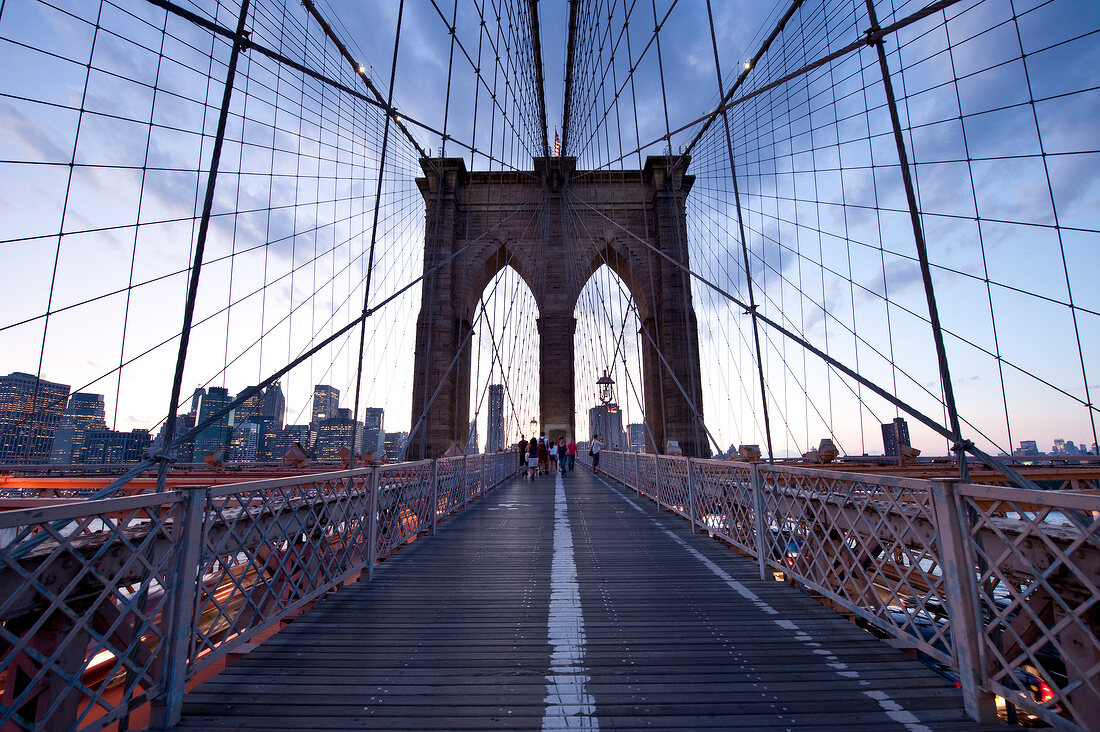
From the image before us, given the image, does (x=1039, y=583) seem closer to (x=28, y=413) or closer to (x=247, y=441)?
(x=28, y=413)

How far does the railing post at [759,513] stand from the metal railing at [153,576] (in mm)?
3107

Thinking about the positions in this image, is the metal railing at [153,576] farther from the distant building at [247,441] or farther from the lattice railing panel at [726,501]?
the distant building at [247,441]

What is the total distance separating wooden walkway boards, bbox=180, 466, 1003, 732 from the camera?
188 centimetres

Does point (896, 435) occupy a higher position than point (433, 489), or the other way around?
point (896, 435)

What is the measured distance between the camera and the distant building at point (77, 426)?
20.2 feet

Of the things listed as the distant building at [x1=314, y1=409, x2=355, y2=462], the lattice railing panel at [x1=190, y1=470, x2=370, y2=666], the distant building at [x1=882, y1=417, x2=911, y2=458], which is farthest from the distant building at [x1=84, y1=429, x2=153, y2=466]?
the distant building at [x1=882, y1=417, x2=911, y2=458]

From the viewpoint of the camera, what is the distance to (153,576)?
184cm

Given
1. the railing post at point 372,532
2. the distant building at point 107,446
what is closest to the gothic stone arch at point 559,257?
the distant building at point 107,446

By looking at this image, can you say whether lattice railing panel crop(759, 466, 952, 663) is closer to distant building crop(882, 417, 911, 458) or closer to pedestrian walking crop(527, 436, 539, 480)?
pedestrian walking crop(527, 436, 539, 480)

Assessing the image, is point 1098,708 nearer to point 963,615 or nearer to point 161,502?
point 963,615

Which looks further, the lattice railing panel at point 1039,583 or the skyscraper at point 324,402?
the skyscraper at point 324,402

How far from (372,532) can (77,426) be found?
19.4 feet

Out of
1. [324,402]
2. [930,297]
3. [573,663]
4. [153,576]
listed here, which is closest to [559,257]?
[324,402]

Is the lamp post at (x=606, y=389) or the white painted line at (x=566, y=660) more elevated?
the lamp post at (x=606, y=389)
